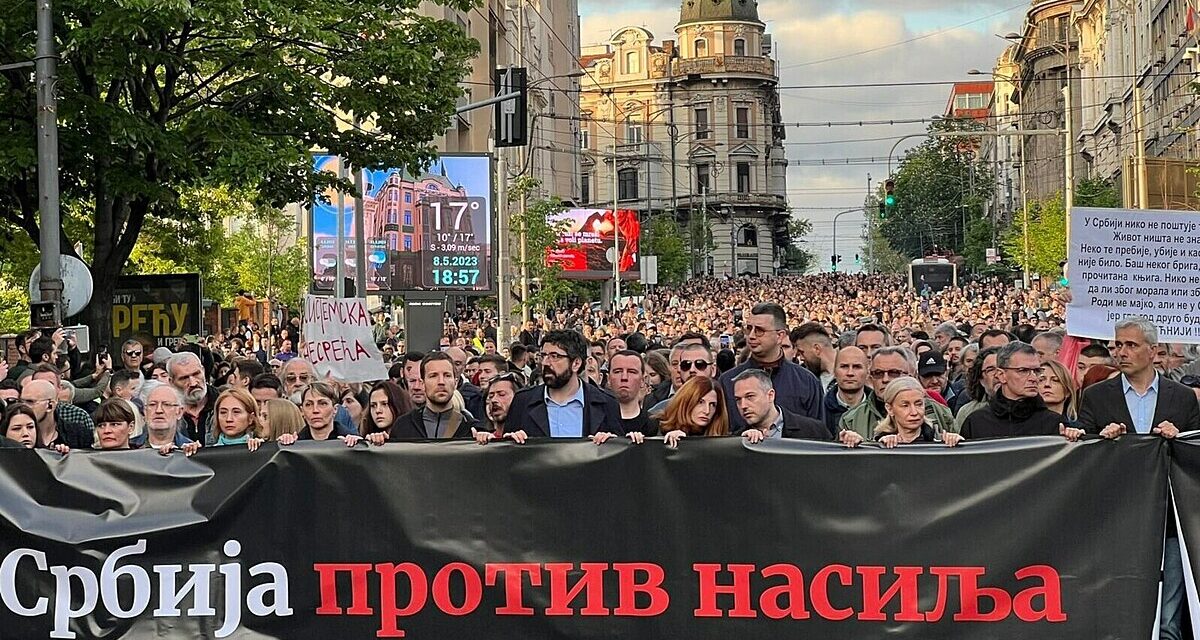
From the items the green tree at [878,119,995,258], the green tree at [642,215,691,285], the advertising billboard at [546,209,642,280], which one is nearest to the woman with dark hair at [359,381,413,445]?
the advertising billboard at [546,209,642,280]

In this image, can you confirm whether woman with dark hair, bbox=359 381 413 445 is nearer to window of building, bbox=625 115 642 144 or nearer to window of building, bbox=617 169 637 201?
window of building, bbox=617 169 637 201

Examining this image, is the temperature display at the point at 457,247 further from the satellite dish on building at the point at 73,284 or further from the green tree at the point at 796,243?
the green tree at the point at 796,243

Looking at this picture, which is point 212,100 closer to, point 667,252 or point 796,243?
point 667,252

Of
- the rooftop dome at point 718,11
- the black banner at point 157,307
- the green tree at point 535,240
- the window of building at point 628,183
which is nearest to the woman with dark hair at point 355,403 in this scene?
the black banner at point 157,307

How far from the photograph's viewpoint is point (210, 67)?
23109 mm

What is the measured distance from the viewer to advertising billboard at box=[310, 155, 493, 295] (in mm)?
31688

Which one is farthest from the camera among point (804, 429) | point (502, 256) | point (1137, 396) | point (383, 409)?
point (502, 256)

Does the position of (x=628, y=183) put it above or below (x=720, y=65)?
below

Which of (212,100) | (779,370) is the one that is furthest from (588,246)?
(779,370)

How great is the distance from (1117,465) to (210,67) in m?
17.8

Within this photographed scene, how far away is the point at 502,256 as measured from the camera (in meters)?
31.1

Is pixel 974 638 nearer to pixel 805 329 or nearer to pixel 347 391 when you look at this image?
pixel 805 329

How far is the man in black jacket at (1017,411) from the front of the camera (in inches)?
316

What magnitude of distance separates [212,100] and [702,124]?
131m
